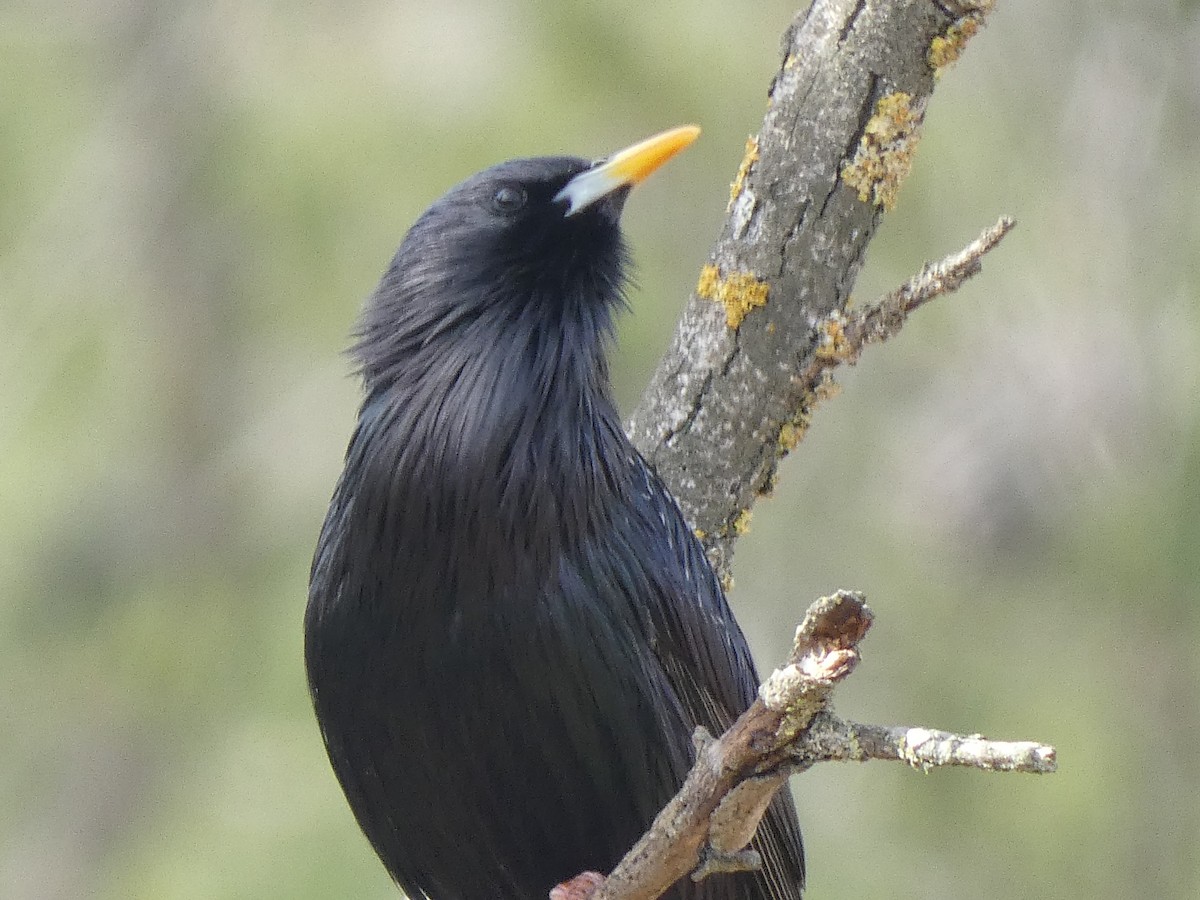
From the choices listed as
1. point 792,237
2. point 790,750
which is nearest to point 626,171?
point 792,237

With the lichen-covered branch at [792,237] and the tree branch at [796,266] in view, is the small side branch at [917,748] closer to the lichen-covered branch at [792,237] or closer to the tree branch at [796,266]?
the tree branch at [796,266]

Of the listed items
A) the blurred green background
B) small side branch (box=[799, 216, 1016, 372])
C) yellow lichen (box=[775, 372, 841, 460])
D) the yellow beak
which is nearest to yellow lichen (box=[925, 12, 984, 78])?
small side branch (box=[799, 216, 1016, 372])

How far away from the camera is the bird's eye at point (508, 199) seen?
325 cm

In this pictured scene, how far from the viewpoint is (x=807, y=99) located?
334 centimetres

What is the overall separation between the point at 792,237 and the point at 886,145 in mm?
262

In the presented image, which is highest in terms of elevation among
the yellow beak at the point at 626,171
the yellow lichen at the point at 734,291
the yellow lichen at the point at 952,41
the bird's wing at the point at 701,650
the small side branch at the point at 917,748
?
the yellow beak at the point at 626,171

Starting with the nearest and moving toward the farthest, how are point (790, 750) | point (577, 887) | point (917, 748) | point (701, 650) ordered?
1. point (917, 748)
2. point (790, 750)
3. point (577, 887)
4. point (701, 650)

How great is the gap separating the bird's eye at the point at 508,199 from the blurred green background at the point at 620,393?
2113 millimetres

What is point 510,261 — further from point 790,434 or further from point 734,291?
point 790,434

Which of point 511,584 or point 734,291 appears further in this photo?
point 734,291

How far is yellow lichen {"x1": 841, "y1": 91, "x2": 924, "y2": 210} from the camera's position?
3.28 meters

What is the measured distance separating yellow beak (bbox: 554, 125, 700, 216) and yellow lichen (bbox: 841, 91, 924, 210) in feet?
1.10

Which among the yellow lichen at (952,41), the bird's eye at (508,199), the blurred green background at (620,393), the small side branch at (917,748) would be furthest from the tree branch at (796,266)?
the blurred green background at (620,393)

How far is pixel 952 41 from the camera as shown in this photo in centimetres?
321
